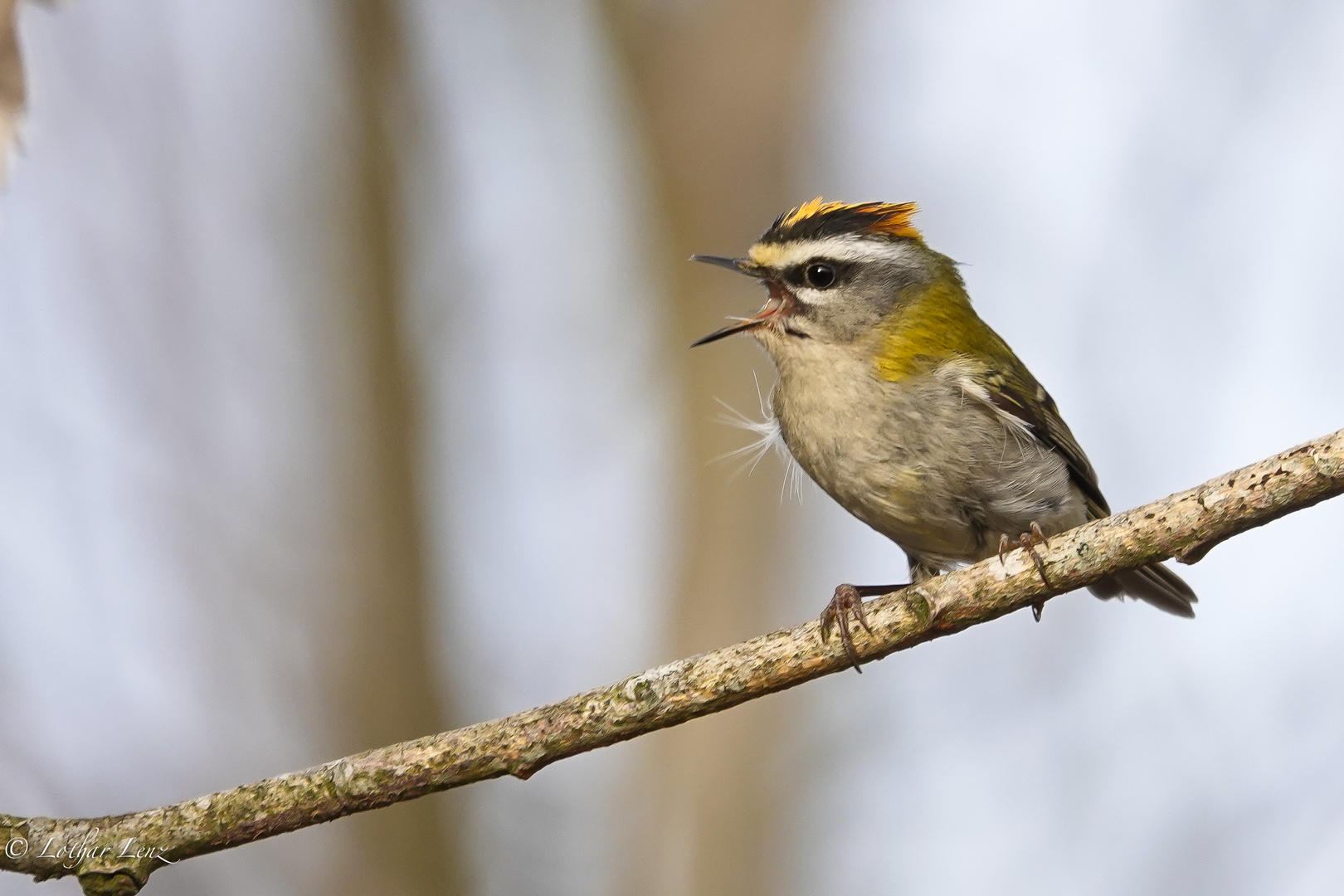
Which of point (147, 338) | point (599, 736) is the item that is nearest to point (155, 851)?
point (599, 736)

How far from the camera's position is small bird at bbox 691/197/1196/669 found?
339 cm

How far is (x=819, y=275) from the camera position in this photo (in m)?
3.74

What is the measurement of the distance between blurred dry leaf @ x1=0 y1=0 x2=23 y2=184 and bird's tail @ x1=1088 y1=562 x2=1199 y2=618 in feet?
11.7

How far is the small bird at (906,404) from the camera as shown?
339 centimetres

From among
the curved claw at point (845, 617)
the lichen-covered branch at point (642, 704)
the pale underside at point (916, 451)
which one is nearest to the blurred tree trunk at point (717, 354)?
the pale underside at point (916, 451)

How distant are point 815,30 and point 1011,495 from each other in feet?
12.1

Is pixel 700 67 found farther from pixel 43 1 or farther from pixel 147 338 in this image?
pixel 43 1

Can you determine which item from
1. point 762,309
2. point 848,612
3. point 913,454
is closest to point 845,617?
point 848,612

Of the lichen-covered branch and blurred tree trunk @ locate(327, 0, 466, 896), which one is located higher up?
the lichen-covered branch

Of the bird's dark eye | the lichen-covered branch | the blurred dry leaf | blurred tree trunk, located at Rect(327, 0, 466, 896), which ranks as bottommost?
blurred tree trunk, located at Rect(327, 0, 466, 896)

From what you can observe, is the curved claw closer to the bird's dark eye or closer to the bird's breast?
the bird's breast

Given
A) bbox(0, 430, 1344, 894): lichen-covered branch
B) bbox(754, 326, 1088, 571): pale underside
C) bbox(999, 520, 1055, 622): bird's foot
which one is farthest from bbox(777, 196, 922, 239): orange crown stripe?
bbox(0, 430, 1344, 894): lichen-covered branch

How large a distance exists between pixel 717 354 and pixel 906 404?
2801mm

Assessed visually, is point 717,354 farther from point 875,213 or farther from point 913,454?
point 913,454
